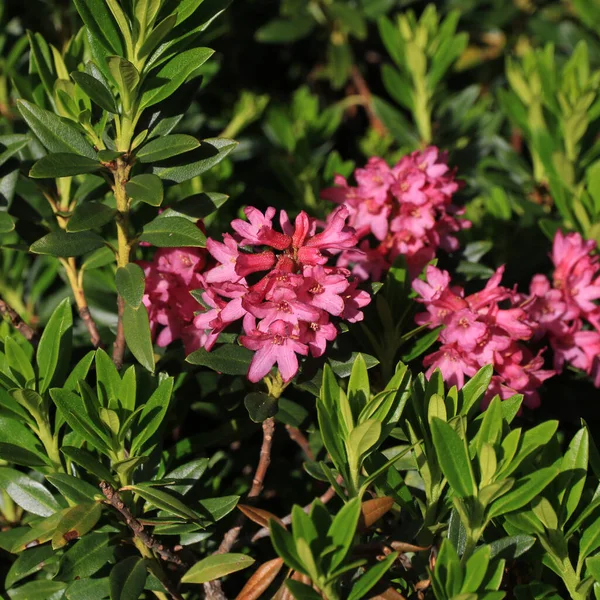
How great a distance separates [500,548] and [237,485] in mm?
650

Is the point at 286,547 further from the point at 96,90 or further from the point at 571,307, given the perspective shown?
the point at 571,307

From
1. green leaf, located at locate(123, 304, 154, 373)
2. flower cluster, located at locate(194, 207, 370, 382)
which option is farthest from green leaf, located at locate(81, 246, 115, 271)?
flower cluster, located at locate(194, 207, 370, 382)

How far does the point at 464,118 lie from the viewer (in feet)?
9.72

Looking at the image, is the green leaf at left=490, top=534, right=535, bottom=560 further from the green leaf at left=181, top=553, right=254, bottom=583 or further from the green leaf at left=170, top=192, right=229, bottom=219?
the green leaf at left=170, top=192, right=229, bottom=219

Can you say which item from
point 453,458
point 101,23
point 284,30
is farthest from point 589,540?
point 284,30

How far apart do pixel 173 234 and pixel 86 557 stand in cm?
66

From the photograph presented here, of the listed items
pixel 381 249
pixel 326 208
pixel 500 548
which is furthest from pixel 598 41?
pixel 500 548

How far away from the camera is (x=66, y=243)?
1622 millimetres

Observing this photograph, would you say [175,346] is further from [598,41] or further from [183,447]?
[598,41]

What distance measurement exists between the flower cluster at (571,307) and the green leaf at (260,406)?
73 centimetres

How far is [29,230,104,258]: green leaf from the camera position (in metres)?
1.58

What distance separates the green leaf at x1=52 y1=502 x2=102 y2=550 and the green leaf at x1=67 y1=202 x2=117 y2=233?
1.76 ft

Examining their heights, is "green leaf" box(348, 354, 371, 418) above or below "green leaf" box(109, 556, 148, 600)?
above

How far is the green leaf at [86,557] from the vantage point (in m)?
1.45
